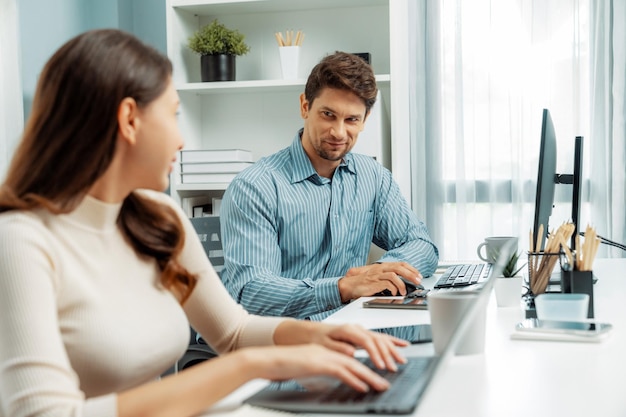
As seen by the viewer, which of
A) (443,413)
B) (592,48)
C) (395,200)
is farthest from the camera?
(592,48)

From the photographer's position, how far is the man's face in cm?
220

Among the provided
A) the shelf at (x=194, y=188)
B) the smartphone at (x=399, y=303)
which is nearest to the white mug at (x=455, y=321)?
the smartphone at (x=399, y=303)

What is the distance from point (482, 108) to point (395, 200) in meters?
0.84

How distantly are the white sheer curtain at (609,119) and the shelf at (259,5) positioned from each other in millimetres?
856

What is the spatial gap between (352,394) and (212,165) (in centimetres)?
210

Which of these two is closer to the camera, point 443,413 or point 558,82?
point 443,413

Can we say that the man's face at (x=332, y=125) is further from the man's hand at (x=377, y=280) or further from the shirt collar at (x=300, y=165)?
the man's hand at (x=377, y=280)

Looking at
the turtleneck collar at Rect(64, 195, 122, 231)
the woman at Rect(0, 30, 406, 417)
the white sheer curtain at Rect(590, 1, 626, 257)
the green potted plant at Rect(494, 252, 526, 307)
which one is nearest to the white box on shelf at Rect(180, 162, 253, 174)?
the white sheer curtain at Rect(590, 1, 626, 257)

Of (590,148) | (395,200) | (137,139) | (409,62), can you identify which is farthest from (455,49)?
(137,139)

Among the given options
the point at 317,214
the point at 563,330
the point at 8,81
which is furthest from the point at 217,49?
the point at 563,330

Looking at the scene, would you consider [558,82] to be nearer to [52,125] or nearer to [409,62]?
[409,62]

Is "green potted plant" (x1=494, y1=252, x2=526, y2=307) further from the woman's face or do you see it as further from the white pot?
the woman's face

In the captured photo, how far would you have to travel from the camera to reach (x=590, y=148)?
9.69 feet

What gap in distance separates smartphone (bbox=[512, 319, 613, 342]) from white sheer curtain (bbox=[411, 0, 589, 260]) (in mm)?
1762
